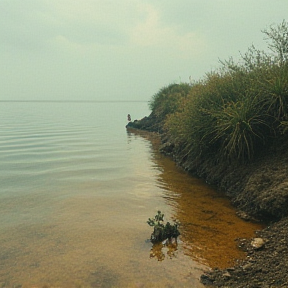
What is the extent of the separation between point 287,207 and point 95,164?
334 inches

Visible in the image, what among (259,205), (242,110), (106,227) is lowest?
(106,227)

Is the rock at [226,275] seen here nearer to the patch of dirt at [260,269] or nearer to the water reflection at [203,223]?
the patch of dirt at [260,269]

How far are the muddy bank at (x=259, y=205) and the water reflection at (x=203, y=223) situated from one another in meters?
0.25

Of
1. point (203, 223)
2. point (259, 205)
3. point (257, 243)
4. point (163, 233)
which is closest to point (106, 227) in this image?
point (163, 233)

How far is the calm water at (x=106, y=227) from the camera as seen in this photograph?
4.39 metres

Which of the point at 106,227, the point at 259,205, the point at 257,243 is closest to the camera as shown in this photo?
the point at 257,243

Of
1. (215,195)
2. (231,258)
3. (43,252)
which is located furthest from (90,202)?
(231,258)

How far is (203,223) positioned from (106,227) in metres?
2.08

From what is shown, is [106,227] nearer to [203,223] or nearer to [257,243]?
[203,223]

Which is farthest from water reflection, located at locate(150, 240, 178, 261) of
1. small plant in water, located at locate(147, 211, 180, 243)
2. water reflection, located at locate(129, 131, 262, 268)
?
small plant in water, located at locate(147, 211, 180, 243)

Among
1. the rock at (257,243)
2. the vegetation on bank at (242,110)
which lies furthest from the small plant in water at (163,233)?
the vegetation on bank at (242,110)

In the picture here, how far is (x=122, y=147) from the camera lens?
701 inches

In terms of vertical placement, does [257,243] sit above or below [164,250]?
above

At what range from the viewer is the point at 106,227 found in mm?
6102
